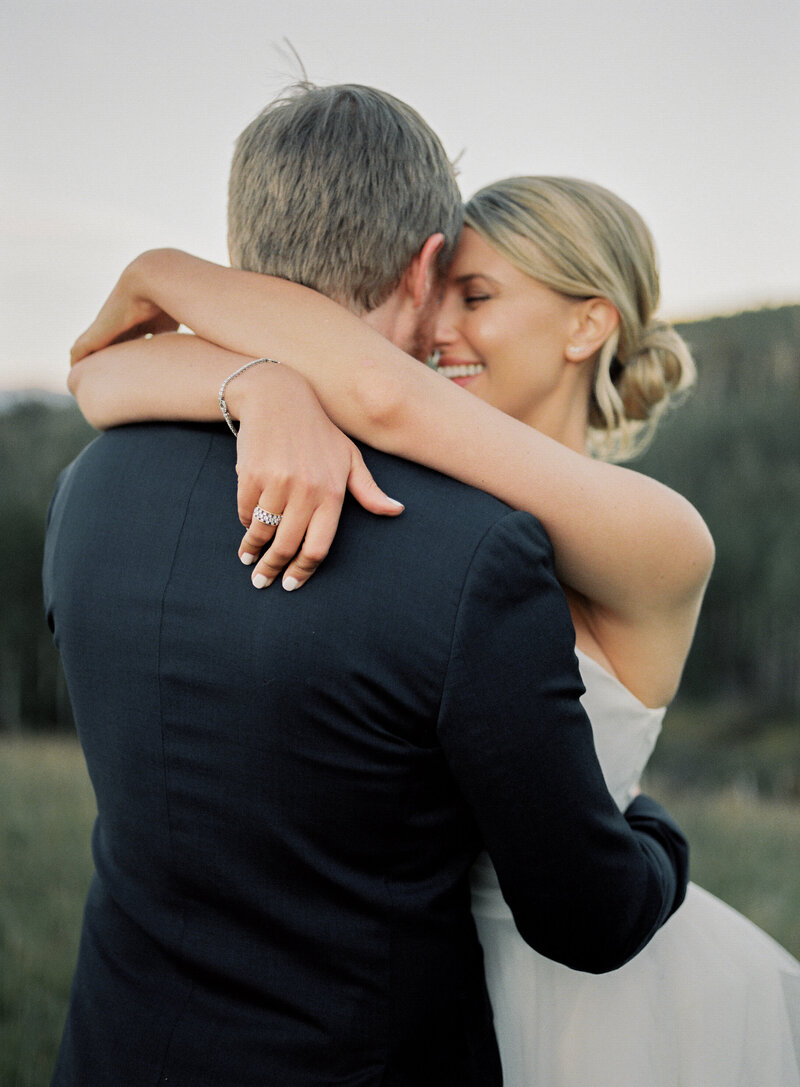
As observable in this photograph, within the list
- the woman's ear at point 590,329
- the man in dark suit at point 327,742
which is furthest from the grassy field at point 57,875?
the woman's ear at point 590,329

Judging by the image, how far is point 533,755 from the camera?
3.60ft

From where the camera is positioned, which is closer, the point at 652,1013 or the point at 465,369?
the point at 652,1013

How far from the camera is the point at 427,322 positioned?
4.82 ft

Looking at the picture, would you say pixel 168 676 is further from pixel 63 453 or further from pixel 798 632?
pixel 798 632

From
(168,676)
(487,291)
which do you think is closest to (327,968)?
(168,676)

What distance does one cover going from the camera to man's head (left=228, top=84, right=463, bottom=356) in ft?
4.10


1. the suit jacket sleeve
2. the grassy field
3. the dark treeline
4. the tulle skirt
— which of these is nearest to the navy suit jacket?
the suit jacket sleeve

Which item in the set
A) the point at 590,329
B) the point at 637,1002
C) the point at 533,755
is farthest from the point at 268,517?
the point at 590,329

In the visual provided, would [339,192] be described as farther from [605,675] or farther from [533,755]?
[605,675]

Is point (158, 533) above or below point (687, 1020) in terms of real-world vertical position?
above

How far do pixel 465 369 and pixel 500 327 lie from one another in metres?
0.14

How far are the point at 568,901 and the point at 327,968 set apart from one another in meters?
0.33

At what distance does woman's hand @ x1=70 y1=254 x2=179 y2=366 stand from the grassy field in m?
2.50

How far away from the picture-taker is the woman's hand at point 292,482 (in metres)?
1.06
